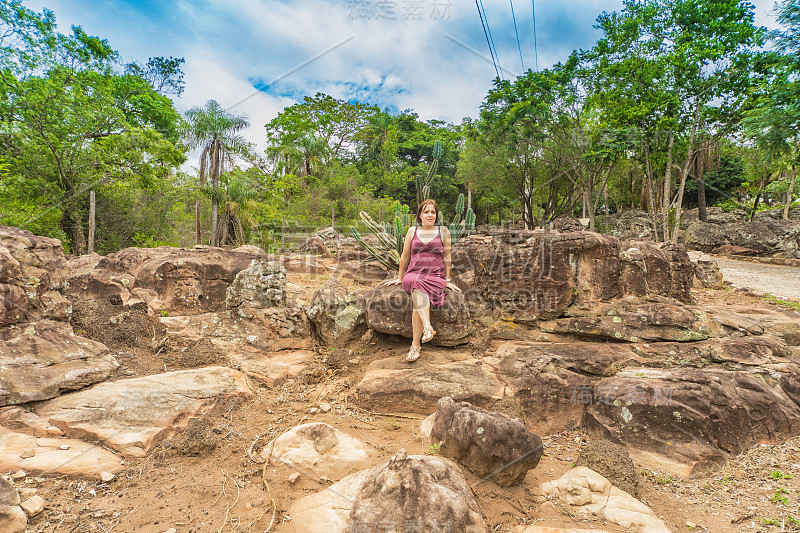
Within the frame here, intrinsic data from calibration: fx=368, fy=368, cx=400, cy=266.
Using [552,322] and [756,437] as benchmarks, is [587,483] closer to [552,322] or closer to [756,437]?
[756,437]

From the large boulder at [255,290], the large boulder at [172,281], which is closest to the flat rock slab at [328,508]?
the large boulder at [255,290]

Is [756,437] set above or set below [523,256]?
below

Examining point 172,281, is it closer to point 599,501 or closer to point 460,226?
point 460,226

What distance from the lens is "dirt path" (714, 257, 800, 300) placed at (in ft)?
25.7

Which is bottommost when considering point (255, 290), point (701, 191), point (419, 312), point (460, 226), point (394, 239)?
point (419, 312)

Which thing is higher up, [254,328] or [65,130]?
[65,130]

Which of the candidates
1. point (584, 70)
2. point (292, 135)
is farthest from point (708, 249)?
point (292, 135)

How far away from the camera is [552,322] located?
391 centimetres

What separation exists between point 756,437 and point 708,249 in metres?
15.3

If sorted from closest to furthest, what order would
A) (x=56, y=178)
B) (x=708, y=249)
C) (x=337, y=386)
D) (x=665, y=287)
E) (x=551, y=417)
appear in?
(x=551, y=417)
(x=337, y=386)
(x=665, y=287)
(x=56, y=178)
(x=708, y=249)

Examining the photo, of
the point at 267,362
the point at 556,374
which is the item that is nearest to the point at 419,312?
the point at 556,374

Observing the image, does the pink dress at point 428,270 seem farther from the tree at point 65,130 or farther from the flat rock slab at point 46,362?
the tree at point 65,130

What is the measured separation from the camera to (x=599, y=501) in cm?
208

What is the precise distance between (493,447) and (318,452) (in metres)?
1.12
